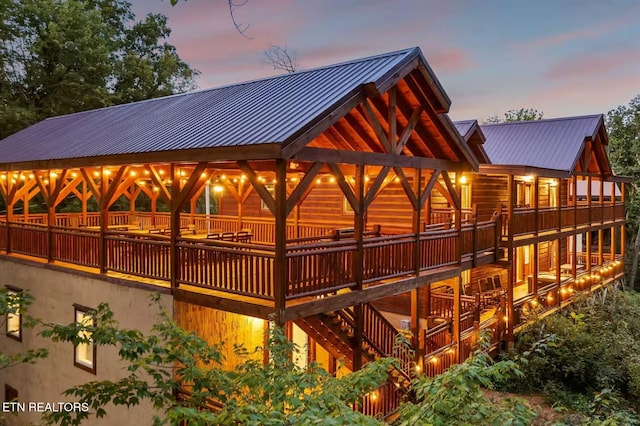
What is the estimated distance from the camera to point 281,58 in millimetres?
33375

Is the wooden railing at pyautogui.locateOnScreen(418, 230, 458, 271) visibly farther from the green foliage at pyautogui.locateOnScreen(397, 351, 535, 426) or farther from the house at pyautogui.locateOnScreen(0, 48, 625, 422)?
the green foliage at pyautogui.locateOnScreen(397, 351, 535, 426)

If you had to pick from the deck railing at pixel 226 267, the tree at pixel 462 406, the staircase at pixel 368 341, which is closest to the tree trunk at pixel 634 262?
the staircase at pixel 368 341

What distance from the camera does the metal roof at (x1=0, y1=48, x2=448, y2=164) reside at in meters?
9.60

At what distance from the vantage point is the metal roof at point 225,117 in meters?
9.60

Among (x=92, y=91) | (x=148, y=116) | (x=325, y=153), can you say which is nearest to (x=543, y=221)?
(x=325, y=153)

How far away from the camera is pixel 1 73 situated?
94.7ft

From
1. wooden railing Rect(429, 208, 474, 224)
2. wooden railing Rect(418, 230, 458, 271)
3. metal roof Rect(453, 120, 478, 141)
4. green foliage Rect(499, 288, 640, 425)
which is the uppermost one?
metal roof Rect(453, 120, 478, 141)

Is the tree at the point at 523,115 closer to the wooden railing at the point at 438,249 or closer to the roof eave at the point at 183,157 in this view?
the wooden railing at the point at 438,249

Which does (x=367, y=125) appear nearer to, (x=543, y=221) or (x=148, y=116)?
(x=148, y=116)

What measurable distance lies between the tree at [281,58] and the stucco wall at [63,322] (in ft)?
72.0

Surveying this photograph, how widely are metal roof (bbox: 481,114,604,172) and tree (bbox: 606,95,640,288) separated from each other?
15.7m

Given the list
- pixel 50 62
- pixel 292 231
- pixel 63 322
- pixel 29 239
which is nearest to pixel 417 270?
pixel 292 231

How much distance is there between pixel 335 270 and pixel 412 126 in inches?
168

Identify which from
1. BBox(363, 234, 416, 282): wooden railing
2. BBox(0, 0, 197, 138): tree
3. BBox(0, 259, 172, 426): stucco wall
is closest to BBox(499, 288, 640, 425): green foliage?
BBox(363, 234, 416, 282): wooden railing
